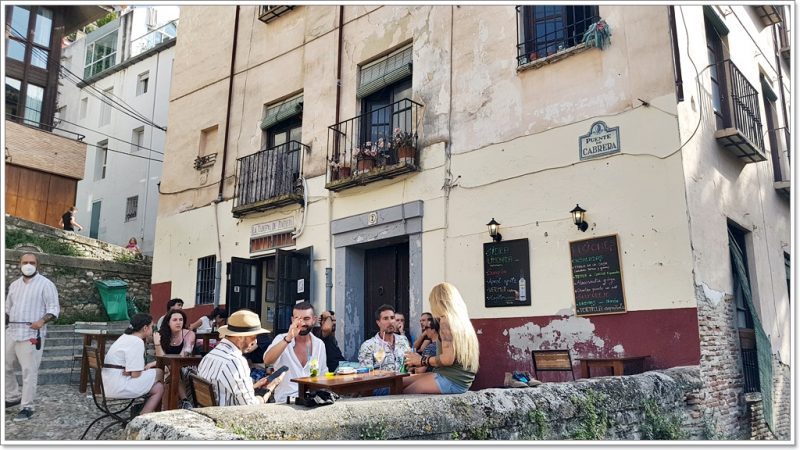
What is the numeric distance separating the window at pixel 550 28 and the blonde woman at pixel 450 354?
458cm

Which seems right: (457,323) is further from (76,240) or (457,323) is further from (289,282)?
(76,240)

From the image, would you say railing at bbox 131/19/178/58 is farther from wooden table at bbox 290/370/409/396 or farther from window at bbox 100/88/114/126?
wooden table at bbox 290/370/409/396

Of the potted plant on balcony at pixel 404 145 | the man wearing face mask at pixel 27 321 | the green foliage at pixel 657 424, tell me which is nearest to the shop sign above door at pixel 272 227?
the potted plant on balcony at pixel 404 145

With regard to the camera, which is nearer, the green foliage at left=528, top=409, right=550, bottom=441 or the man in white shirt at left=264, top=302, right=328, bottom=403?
the green foliage at left=528, top=409, right=550, bottom=441

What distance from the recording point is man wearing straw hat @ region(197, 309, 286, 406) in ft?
13.9

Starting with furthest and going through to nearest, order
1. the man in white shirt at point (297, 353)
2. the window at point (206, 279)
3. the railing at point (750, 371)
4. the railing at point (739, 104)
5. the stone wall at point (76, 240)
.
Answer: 1. the stone wall at point (76, 240)
2. the window at point (206, 279)
3. the railing at point (739, 104)
4. the railing at point (750, 371)
5. the man in white shirt at point (297, 353)

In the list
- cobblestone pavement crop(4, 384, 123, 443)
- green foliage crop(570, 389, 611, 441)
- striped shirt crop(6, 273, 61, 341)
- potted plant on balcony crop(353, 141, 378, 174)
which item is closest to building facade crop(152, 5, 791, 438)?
potted plant on balcony crop(353, 141, 378, 174)

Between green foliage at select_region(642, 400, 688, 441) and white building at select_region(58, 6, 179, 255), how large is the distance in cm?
1807

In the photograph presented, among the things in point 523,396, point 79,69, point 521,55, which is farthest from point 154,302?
point 79,69

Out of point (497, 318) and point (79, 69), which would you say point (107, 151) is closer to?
point (79, 69)

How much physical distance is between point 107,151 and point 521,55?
735 inches

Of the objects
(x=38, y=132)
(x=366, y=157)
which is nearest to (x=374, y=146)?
(x=366, y=157)

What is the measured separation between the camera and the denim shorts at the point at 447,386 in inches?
184

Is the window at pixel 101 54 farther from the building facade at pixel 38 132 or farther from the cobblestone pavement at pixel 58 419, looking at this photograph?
the cobblestone pavement at pixel 58 419
